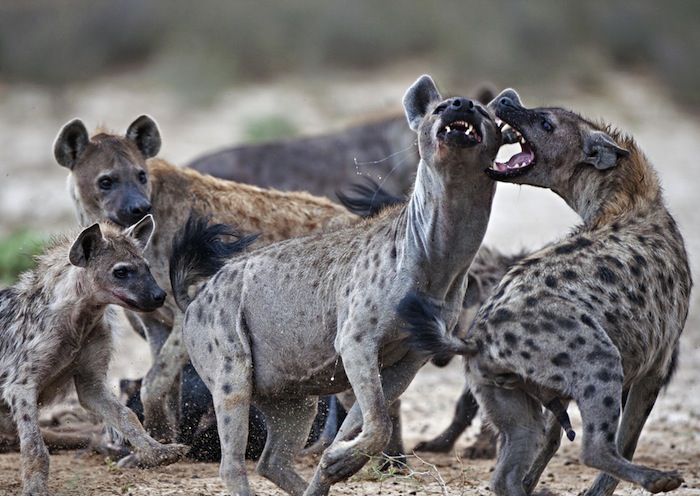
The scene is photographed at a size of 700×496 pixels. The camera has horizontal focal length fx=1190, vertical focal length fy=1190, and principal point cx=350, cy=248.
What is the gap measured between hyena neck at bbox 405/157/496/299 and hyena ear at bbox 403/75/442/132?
34 cm

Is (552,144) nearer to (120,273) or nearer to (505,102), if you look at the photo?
(505,102)

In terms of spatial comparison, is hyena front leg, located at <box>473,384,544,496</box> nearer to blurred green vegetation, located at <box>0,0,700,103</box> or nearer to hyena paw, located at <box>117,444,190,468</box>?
hyena paw, located at <box>117,444,190,468</box>

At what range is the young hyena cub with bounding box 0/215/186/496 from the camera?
18.5 ft

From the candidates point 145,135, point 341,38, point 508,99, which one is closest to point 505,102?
point 508,99

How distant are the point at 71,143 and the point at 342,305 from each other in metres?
2.68

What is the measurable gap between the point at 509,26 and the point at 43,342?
17520 mm

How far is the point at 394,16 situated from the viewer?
73.2 feet

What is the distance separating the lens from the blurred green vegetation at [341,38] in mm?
20031

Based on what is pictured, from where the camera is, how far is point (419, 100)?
5.40m

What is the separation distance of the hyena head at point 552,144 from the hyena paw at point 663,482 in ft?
5.58

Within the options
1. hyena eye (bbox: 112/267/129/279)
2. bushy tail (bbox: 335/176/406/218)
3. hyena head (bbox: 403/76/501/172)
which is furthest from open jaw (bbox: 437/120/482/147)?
hyena eye (bbox: 112/267/129/279)

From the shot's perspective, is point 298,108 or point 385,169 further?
point 298,108

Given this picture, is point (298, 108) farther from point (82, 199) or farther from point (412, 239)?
point (412, 239)

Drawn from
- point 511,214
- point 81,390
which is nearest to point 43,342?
point 81,390
